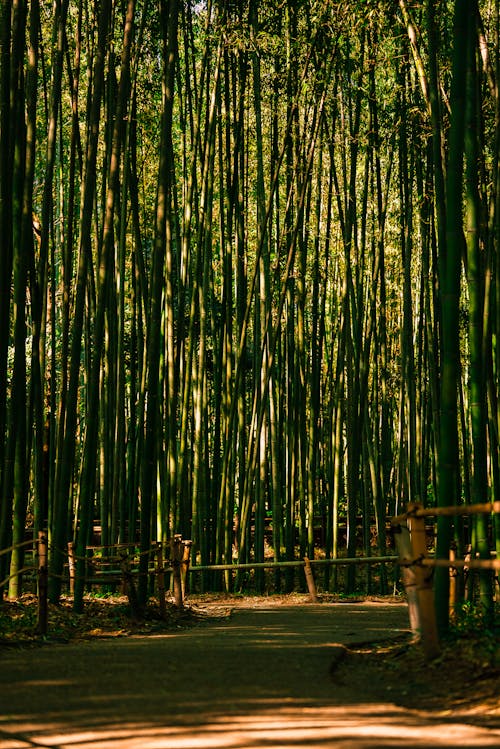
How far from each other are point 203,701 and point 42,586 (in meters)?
1.76

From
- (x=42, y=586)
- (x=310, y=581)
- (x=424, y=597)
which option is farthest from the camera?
(x=310, y=581)

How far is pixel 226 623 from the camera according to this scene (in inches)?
198

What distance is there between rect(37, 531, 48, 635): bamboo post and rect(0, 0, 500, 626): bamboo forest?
0.23 m

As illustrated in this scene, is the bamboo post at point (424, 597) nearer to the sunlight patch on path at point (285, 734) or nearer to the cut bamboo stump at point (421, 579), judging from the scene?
the cut bamboo stump at point (421, 579)

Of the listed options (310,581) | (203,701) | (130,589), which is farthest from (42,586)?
(310,581)

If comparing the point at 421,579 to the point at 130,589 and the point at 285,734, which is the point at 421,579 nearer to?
the point at 285,734

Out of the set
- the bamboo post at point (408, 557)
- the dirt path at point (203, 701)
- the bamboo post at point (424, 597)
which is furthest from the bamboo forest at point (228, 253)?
the dirt path at point (203, 701)

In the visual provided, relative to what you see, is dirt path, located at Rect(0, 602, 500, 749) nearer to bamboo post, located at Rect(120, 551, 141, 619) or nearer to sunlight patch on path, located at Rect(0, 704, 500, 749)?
sunlight patch on path, located at Rect(0, 704, 500, 749)

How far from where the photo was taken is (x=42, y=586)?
13.2 ft

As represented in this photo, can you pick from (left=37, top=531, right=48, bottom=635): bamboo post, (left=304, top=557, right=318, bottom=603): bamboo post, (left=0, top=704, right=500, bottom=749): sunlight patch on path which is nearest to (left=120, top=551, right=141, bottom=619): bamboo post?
(left=37, top=531, right=48, bottom=635): bamboo post

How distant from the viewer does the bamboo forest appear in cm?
445

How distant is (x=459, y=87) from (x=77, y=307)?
2441mm

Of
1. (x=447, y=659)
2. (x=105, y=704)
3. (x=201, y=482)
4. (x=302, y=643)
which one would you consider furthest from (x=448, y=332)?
(x=201, y=482)

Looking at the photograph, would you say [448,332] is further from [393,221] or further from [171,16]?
[393,221]
